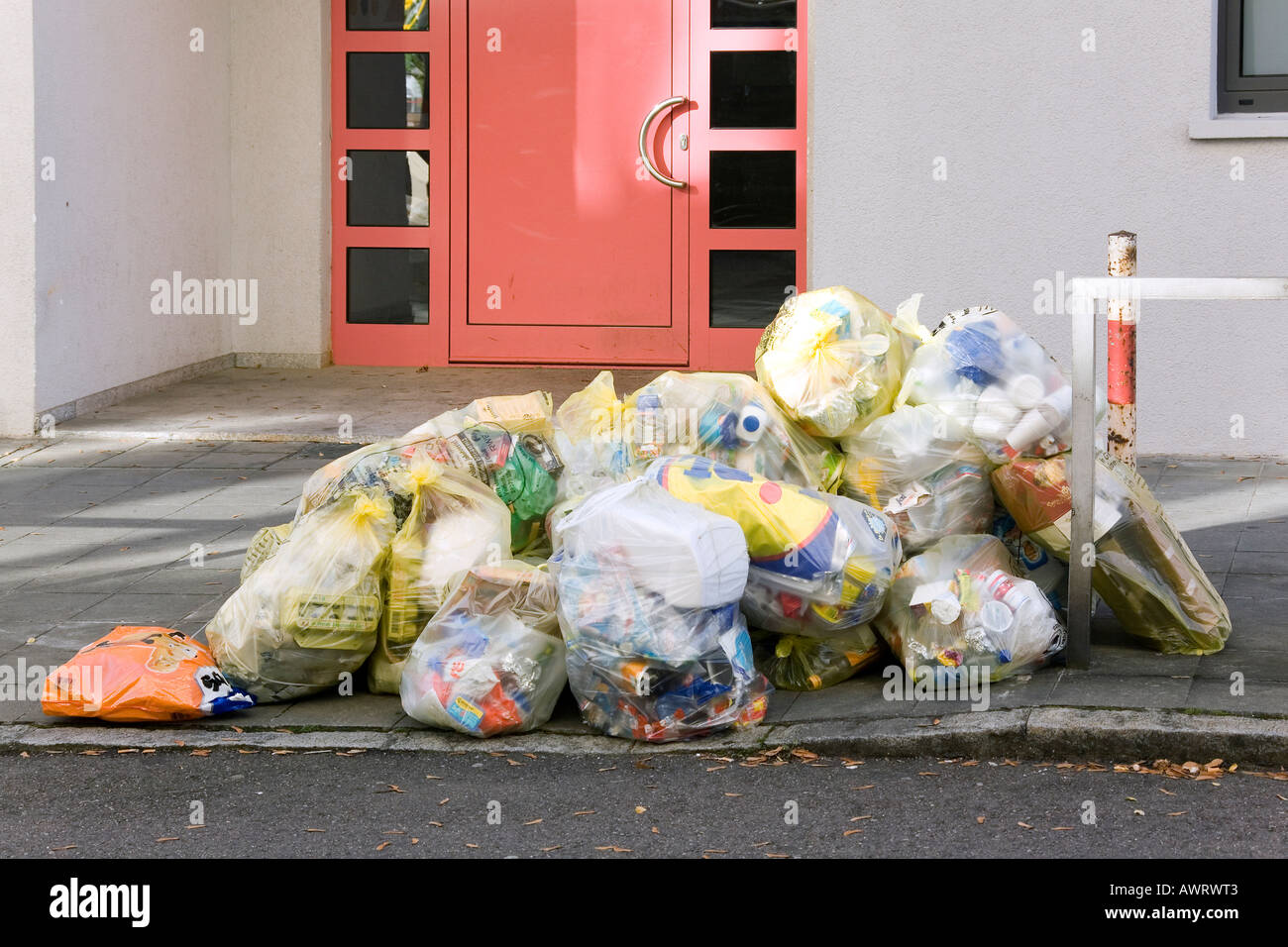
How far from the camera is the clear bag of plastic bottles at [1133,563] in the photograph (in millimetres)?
5238

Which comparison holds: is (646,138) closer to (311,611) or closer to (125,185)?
(125,185)

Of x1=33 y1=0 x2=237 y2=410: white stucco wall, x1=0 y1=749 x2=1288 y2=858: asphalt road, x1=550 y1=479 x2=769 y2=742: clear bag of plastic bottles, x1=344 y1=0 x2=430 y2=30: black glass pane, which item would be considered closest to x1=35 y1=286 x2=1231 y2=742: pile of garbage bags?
x1=550 y1=479 x2=769 y2=742: clear bag of plastic bottles

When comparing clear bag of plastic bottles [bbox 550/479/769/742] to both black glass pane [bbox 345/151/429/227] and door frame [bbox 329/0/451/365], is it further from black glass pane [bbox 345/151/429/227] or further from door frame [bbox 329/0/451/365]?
black glass pane [bbox 345/151/429/227]

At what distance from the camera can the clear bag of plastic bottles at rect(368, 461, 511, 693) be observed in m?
5.17

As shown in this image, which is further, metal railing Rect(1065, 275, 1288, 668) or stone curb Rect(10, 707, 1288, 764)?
metal railing Rect(1065, 275, 1288, 668)

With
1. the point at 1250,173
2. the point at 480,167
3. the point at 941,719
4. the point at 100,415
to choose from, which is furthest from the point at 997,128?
the point at 100,415

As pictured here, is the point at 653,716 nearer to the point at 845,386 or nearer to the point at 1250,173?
the point at 845,386

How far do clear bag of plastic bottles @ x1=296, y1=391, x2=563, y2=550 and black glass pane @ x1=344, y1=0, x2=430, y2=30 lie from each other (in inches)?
226

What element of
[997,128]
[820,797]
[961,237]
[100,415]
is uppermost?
[997,128]

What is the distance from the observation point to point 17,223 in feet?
Answer: 29.6

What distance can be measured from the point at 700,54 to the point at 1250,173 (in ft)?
11.5

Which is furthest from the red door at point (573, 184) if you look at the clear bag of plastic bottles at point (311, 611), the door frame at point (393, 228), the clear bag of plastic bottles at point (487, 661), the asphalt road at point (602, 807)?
the asphalt road at point (602, 807)

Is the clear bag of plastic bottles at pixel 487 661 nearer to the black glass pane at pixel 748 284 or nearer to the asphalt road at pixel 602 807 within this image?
the asphalt road at pixel 602 807

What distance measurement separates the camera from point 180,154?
1052 centimetres
